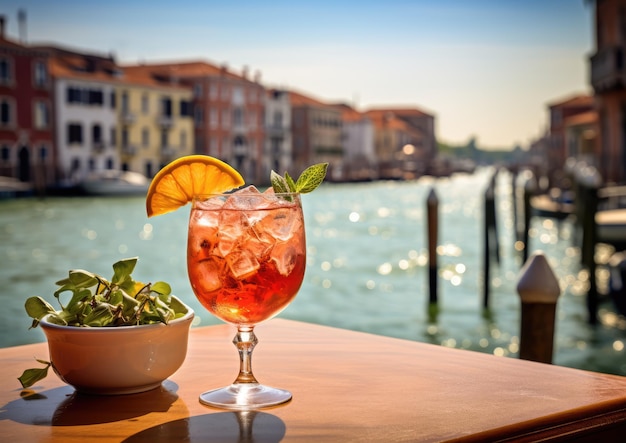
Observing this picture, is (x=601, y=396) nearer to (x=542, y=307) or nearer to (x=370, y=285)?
(x=542, y=307)

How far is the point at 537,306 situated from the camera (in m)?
3.19

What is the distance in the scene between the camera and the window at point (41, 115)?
137 feet

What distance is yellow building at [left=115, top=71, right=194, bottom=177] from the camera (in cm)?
4759

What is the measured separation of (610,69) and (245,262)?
2184 cm

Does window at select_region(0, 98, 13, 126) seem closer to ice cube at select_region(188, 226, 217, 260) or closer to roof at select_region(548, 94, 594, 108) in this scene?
roof at select_region(548, 94, 594, 108)

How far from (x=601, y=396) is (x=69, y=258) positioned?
70.9ft

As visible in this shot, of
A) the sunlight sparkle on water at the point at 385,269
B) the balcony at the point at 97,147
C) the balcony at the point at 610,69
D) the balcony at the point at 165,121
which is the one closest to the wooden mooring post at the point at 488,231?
the sunlight sparkle on water at the point at 385,269

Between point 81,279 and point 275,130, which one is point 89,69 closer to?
point 275,130

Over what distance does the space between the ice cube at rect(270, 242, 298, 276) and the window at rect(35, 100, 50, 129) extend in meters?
41.9

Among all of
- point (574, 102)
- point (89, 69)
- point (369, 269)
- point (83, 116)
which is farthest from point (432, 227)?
point (574, 102)

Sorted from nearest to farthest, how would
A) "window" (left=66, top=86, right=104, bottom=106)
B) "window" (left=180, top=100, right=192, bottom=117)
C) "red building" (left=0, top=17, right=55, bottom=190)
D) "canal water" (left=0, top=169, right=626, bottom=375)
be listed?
"canal water" (left=0, top=169, right=626, bottom=375)
"red building" (left=0, top=17, right=55, bottom=190)
"window" (left=66, top=86, right=104, bottom=106)
"window" (left=180, top=100, right=192, bottom=117)

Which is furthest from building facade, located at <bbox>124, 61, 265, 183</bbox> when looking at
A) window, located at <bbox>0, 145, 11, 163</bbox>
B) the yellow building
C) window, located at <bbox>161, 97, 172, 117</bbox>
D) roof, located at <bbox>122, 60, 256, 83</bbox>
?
window, located at <bbox>0, 145, 11, 163</bbox>

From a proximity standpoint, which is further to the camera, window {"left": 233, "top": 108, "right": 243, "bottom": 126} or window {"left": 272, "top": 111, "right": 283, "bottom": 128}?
window {"left": 272, "top": 111, "right": 283, "bottom": 128}

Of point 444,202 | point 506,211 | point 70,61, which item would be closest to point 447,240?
point 506,211
